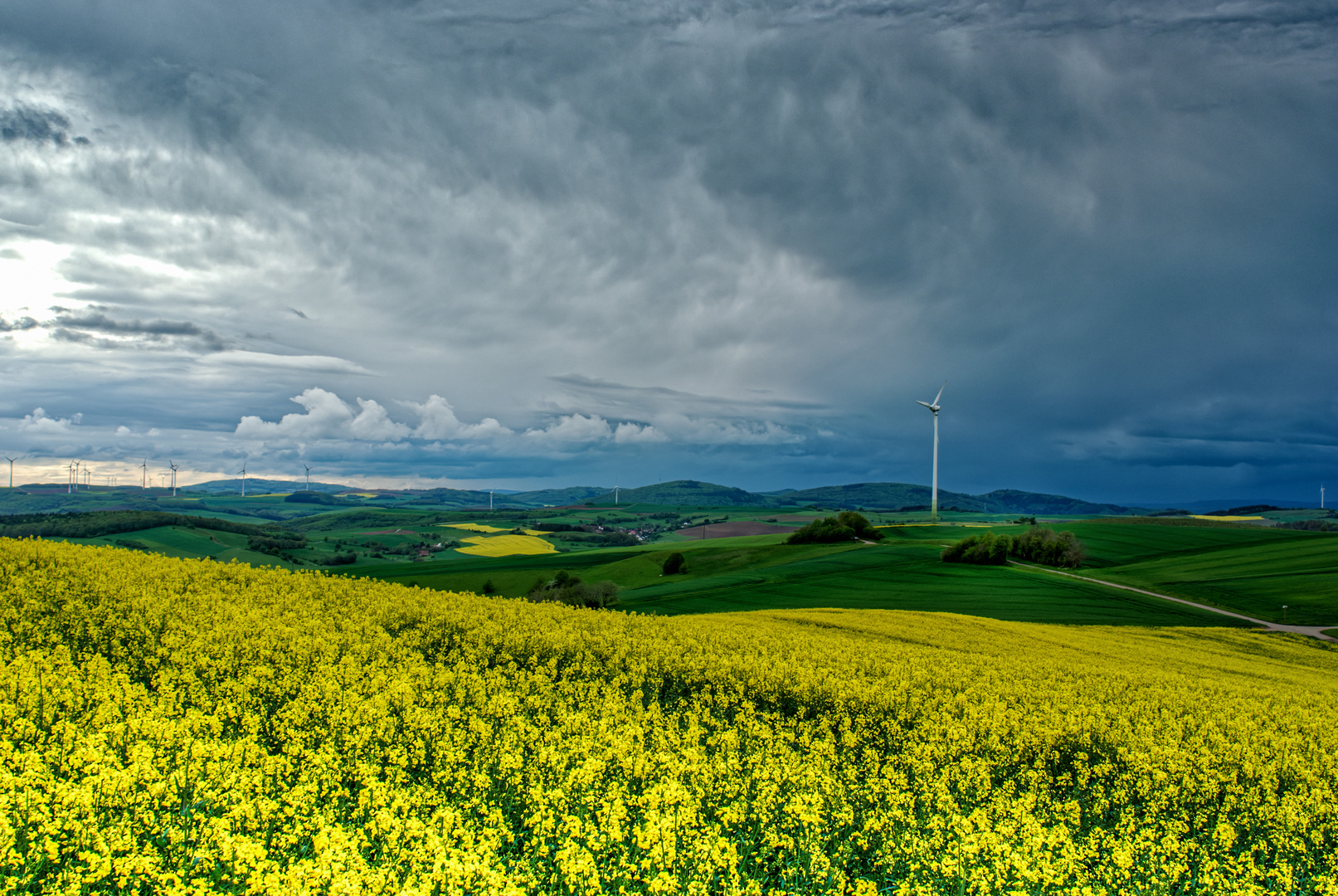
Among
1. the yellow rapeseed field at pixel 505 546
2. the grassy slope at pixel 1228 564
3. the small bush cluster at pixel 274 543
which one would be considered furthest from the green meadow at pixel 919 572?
the yellow rapeseed field at pixel 505 546

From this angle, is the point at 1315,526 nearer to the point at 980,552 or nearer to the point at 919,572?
the point at 980,552

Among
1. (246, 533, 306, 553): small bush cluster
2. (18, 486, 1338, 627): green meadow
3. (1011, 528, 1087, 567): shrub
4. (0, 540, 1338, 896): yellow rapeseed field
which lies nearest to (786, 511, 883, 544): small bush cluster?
(18, 486, 1338, 627): green meadow

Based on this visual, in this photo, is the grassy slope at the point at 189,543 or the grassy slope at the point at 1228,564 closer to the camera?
the grassy slope at the point at 1228,564

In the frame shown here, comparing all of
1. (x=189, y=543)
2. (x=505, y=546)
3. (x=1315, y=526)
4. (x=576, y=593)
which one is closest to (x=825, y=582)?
(x=576, y=593)

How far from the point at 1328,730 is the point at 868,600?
4252 cm

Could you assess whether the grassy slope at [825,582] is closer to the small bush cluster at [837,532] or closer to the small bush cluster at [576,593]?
the small bush cluster at [576,593]

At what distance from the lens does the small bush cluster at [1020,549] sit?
272 feet

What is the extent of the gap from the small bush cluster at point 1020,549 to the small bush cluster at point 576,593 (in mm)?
48200

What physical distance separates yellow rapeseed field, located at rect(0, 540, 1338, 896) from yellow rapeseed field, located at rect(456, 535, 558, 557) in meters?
109

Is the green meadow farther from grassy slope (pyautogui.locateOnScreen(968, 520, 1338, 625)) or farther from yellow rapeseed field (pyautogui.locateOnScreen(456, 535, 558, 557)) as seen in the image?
yellow rapeseed field (pyautogui.locateOnScreen(456, 535, 558, 557))

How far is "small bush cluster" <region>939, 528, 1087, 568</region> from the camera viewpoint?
83000 millimetres

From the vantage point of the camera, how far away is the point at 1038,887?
819 cm

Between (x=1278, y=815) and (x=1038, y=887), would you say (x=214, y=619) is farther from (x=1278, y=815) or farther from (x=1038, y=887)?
(x=1278, y=815)

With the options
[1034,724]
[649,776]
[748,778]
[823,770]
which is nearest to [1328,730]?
[1034,724]
